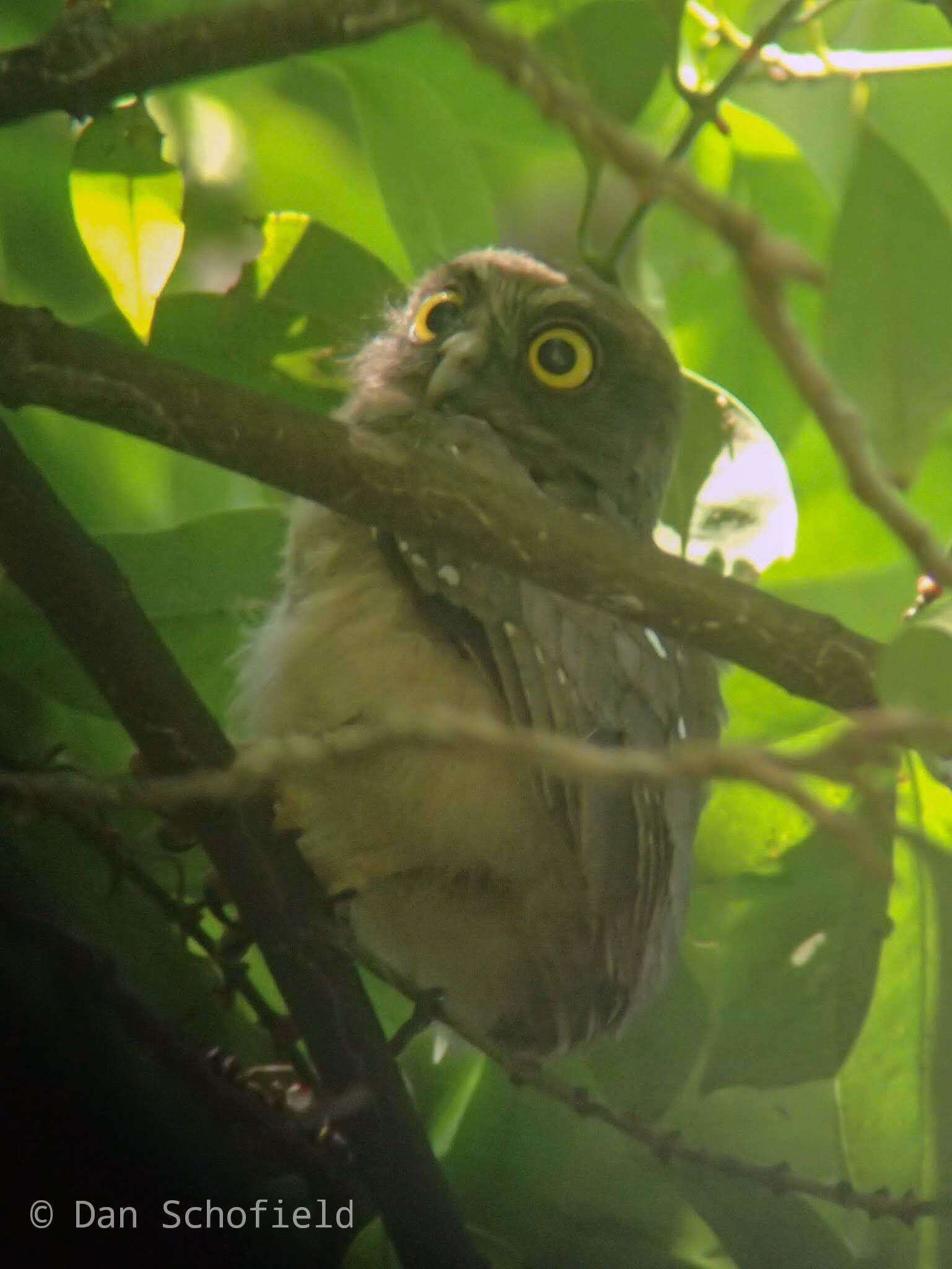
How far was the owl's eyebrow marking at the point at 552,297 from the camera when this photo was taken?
310cm

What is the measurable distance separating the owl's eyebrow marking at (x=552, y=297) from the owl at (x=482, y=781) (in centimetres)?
38

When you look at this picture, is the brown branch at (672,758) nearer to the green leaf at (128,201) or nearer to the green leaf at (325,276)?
the green leaf at (128,201)

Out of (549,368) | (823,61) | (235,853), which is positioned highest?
(823,61)

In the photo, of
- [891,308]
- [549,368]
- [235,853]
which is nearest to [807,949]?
[235,853]

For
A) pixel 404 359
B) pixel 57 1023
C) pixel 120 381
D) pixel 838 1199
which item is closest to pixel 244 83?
pixel 404 359

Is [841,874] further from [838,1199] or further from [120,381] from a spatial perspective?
[120,381]

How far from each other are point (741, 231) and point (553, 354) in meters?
1.99

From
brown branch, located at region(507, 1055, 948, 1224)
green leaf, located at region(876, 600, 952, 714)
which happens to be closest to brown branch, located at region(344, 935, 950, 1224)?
brown branch, located at region(507, 1055, 948, 1224)

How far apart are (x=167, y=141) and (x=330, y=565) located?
3.11 ft

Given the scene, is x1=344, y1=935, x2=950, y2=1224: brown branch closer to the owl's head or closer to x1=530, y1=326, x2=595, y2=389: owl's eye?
the owl's head

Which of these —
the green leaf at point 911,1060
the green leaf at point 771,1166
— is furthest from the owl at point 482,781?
the green leaf at point 911,1060

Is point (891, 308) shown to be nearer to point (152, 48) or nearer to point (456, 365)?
point (152, 48)

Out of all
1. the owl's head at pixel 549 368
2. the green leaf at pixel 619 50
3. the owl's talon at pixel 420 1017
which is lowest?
the owl's talon at pixel 420 1017

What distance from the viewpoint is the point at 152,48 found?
6.81 feet
